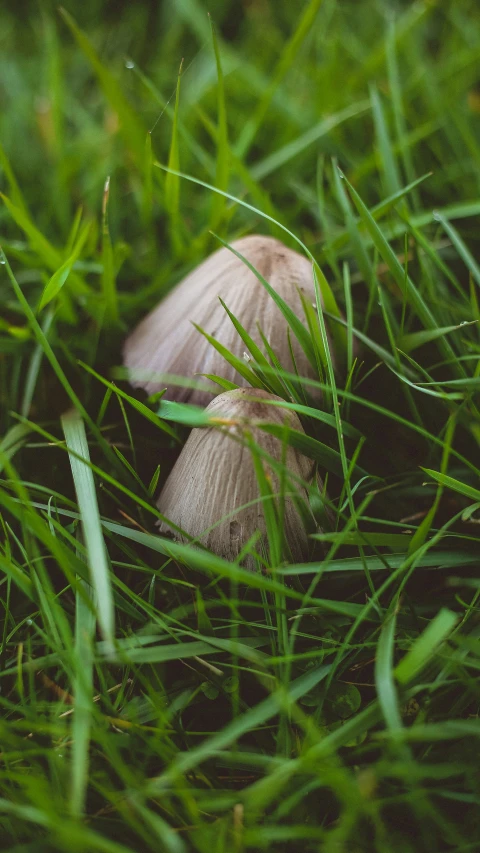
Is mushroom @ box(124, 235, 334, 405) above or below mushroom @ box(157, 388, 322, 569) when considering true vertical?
above

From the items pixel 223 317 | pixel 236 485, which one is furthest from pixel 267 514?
pixel 223 317

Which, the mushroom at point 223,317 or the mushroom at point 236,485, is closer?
the mushroom at point 236,485

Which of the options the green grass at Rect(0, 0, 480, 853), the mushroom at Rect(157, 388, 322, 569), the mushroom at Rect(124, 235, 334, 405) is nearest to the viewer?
the green grass at Rect(0, 0, 480, 853)

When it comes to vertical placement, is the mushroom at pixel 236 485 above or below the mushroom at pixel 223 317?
below

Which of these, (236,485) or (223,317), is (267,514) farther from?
(223,317)

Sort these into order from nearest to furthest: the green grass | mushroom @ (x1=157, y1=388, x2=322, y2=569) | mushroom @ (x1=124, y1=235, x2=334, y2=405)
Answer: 1. the green grass
2. mushroom @ (x1=157, y1=388, x2=322, y2=569)
3. mushroom @ (x1=124, y1=235, x2=334, y2=405)
